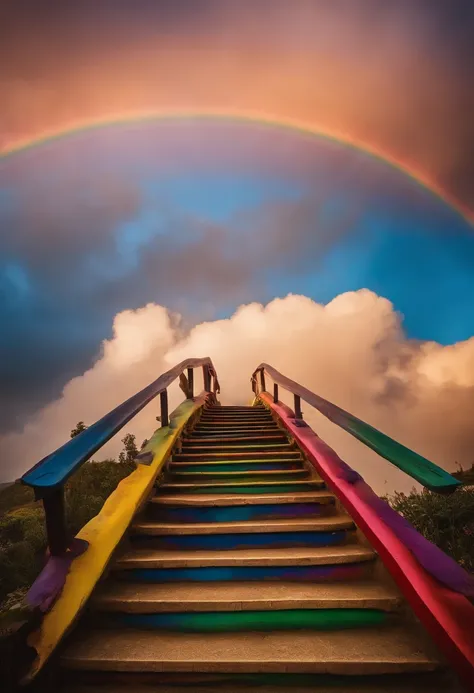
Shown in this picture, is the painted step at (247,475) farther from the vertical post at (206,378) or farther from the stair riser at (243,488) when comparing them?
the vertical post at (206,378)

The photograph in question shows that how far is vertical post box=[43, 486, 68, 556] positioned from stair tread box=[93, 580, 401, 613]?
1.11ft

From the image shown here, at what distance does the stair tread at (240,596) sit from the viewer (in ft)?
6.98

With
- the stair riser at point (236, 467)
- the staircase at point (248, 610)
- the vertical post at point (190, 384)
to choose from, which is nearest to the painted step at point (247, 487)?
the staircase at point (248, 610)

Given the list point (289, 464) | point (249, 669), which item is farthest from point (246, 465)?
point (249, 669)

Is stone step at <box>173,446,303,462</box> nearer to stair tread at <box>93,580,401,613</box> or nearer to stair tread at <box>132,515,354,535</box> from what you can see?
stair tread at <box>132,515,354,535</box>

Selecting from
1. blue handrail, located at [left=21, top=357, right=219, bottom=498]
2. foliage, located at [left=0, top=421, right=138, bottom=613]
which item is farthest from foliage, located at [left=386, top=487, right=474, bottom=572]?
foliage, located at [left=0, top=421, right=138, bottom=613]

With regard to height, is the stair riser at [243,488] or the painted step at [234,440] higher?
the painted step at [234,440]

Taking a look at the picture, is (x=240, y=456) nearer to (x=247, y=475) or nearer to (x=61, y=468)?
(x=247, y=475)

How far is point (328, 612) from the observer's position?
212 cm

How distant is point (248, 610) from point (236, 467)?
210 centimetres

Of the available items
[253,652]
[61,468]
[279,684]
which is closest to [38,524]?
[61,468]

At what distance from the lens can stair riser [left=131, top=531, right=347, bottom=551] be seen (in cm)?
276

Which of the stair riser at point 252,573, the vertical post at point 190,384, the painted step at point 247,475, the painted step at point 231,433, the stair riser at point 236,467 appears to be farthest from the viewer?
the vertical post at point 190,384

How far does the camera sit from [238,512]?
313 cm
